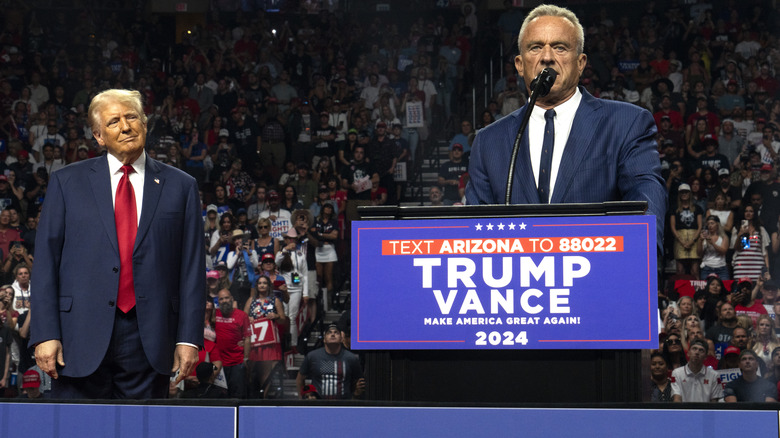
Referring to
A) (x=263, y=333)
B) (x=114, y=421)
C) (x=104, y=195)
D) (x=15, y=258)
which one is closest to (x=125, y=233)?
(x=104, y=195)

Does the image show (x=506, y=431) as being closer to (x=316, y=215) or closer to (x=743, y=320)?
(x=743, y=320)

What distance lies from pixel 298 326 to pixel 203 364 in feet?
5.55

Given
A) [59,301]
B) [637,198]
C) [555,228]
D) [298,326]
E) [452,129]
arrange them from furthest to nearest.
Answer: [452,129] → [298,326] → [59,301] → [637,198] → [555,228]

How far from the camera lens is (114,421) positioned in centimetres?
191

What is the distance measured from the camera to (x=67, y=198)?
9.56 feet

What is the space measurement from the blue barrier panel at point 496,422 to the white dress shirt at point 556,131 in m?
0.90

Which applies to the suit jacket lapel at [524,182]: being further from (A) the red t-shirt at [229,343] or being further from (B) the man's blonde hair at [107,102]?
(A) the red t-shirt at [229,343]

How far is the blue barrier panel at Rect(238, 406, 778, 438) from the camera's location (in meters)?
1.70

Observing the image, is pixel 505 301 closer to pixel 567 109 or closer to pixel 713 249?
pixel 567 109

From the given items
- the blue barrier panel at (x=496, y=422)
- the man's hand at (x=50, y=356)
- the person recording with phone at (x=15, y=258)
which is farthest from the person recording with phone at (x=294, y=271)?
the blue barrier panel at (x=496, y=422)

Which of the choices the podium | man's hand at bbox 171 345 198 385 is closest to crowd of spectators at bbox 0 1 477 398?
man's hand at bbox 171 345 198 385

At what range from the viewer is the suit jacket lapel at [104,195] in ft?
9.41

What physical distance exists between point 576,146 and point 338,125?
11286 millimetres

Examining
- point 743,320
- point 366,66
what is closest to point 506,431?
point 743,320
